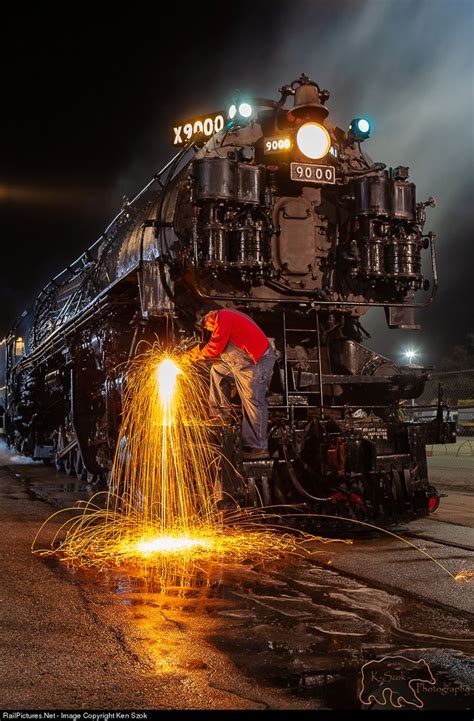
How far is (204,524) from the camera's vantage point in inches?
237

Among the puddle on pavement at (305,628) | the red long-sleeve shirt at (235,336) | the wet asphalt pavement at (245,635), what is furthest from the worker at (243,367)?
the puddle on pavement at (305,628)

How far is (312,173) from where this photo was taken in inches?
264

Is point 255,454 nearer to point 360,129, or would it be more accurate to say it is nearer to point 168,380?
point 168,380

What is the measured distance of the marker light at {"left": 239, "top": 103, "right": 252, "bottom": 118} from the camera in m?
6.92

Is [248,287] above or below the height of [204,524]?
above

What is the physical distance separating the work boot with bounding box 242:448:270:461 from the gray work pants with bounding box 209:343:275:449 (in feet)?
0.12

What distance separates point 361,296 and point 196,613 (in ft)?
14.0

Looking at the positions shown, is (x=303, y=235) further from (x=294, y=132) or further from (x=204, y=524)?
(x=204, y=524)

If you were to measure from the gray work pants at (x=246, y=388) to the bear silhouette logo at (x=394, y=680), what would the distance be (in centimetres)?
318

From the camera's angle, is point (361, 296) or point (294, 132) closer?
point (294, 132)

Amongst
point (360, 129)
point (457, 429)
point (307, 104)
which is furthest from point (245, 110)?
point (457, 429)

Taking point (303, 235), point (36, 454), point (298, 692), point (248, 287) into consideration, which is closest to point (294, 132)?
point (303, 235)

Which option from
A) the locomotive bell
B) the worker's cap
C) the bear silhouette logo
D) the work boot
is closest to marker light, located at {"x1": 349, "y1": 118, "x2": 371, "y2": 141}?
the locomotive bell

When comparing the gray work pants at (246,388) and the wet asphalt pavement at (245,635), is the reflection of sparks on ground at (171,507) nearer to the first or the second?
the gray work pants at (246,388)
